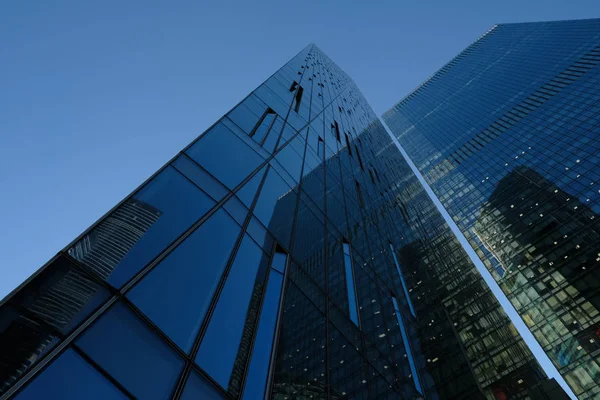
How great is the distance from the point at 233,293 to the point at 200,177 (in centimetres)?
309

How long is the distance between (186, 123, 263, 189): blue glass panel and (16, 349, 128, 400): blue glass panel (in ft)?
19.2

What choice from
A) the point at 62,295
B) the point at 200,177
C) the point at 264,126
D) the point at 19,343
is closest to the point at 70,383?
the point at 19,343

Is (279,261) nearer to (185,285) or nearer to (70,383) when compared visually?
(185,285)

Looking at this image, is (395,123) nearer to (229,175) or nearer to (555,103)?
(555,103)

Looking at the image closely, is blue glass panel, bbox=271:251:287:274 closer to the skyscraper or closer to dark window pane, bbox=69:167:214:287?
dark window pane, bbox=69:167:214:287

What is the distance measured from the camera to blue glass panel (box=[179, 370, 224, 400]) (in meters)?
5.57

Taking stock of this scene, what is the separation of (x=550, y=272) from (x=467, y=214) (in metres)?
24.3

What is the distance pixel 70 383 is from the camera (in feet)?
14.8

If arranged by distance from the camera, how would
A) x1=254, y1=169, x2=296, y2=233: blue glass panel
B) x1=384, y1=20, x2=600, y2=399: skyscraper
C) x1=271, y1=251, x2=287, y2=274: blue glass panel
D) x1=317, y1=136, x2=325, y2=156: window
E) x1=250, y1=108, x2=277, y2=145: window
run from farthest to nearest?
x1=384, y1=20, x2=600, y2=399: skyscraper, x1=317, y1=136, x2=325, y2=156: window, x1=250, y1=108, x2=277, y2=145: window, x1=254, y1=169, x2=296, y2=233: blue glass panel, x1=271, y1=251, x2=287, y2=274: blue glass panel

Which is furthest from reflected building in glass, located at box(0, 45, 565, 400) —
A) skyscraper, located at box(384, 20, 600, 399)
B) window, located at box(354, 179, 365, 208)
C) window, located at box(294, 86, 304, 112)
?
skyscraper, located at box(384, 20, 600, 399)

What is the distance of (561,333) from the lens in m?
45.5

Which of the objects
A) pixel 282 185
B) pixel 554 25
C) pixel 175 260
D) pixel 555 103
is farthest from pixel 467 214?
pixel 554 25

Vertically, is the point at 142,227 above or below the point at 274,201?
below

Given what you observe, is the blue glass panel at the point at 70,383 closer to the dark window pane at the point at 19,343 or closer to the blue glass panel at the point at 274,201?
the dark window pane at the point at 19,343
